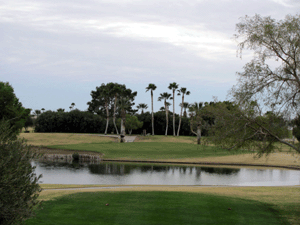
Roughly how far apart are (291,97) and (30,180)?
12244mm

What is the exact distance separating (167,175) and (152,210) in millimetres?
21101

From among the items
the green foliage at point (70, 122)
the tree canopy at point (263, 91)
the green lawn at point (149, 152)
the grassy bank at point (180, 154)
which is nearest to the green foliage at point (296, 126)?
the tree canopy at point (263, 91)

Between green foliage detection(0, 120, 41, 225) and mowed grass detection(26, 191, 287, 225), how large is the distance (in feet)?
12.9

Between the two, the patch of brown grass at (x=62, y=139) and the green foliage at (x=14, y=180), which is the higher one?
the green foliage at (x=14, y=180)

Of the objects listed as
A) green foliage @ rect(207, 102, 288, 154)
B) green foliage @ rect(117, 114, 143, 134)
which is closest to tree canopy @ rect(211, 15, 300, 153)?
green foliage @ rect(207, 102, 288, 154)

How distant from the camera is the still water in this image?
29938 mm

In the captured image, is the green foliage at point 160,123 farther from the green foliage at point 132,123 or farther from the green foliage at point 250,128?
the green foliage at point 250,128

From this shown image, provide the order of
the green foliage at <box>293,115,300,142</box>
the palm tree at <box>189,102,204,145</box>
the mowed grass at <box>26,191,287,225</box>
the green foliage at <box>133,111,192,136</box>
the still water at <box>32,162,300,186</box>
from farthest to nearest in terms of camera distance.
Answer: the green foliage at <box>133,111,192,136</box>, the still water at <box>32,162,300,186</box>, the palm tree at <box>189,102,204,145</box>, the green foliage at <box>293,115,300,142</box>, the mowed grass at <box>26,191,287,225</box>

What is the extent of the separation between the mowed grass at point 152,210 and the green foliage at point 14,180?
3.92 meters

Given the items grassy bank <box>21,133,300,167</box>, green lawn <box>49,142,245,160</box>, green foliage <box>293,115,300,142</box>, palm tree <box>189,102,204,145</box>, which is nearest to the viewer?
green foliage <box>293,115,300,142</box>

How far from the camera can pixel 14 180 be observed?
6863 millimetres

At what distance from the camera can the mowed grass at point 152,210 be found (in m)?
11.9

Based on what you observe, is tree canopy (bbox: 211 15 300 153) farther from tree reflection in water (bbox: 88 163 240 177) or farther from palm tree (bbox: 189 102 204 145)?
tree reflection in water (bbox: 88 163 240 177)

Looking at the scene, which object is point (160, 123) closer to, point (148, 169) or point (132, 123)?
point (132, 123)
